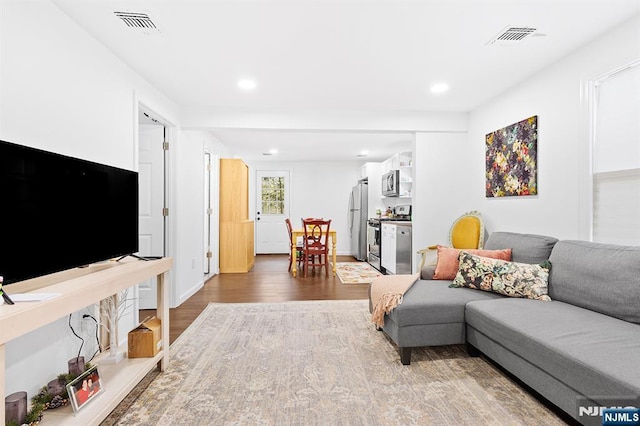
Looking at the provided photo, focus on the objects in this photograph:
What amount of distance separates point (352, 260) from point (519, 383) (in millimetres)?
5180

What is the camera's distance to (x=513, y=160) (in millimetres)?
3301

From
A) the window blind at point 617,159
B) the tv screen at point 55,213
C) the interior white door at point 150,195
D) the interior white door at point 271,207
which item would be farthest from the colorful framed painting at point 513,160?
the interior white door at point 271,207

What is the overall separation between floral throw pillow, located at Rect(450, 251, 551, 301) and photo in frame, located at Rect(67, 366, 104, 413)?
8.28 ft

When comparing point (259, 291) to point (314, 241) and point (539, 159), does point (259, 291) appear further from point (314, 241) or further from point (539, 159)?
point (539, 159)

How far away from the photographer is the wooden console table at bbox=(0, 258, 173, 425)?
1.16m

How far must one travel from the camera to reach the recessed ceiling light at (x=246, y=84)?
3154 mm

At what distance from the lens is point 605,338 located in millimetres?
1651

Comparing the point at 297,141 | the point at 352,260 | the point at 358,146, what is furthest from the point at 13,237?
the point at 352,260

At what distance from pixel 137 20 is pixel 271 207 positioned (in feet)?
20.3

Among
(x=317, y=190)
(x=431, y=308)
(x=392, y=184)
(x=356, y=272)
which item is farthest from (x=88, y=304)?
(x=317, y=190)

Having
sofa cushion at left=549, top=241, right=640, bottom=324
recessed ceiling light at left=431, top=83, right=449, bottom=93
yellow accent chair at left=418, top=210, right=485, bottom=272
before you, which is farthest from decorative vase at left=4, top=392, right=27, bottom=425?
→ recessed ceiling light at left=431, top=83, right=449, bottom=93

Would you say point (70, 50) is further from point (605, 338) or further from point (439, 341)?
point (605, 338)

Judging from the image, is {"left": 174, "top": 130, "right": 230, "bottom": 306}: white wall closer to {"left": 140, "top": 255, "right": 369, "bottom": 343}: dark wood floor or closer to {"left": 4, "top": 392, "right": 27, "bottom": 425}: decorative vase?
{"left": 140, "top": 255, "right": 369, "bottom": 343}: dark wood floor

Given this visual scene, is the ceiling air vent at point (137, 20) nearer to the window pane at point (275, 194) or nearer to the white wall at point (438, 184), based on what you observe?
the white wall at point (438, 184)
